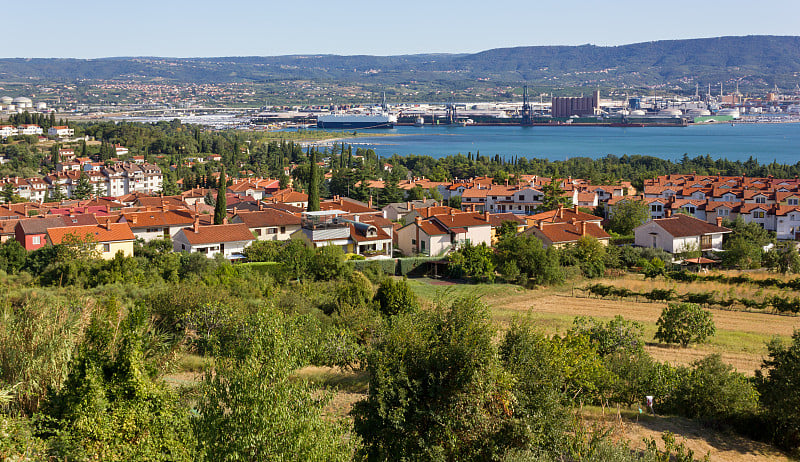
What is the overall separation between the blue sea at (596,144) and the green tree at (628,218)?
143 feet

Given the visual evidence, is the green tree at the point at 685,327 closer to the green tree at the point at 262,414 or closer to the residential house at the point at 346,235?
the green tree at the point at 262,414

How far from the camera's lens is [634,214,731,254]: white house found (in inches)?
938

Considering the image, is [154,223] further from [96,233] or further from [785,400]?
[785,400]

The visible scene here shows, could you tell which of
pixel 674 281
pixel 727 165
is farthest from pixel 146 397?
pixel 727 165

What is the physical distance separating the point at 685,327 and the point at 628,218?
14.1m

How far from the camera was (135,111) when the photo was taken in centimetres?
15250

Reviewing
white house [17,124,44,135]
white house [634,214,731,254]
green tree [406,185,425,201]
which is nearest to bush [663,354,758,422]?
white house [634,214,731,254]

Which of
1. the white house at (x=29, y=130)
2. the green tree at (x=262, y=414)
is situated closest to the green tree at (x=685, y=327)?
the green tree at (x=262, y=414)

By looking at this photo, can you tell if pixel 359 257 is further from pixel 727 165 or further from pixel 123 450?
pixel 727 165

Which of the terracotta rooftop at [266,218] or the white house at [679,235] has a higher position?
the terracotta rooftop at [266,218]

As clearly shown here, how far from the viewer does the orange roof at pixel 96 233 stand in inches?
781

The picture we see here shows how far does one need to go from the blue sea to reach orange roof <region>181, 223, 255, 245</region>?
52760 millimetres

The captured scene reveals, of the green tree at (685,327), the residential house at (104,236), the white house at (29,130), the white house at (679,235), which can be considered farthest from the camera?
the white house at (29,130)

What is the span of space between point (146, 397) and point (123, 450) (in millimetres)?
485
